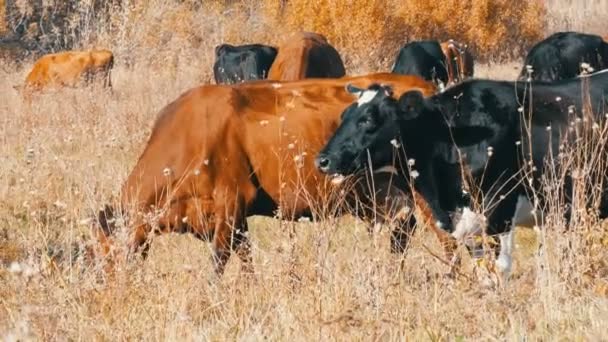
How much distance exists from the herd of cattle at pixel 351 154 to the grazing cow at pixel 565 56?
6.39m

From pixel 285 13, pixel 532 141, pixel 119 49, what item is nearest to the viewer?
pixel 532 141

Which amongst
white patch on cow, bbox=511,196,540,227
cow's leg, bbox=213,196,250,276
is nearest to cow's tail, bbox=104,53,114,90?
cow's leg, bbox=213,196,250,276

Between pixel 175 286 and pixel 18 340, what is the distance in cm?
143

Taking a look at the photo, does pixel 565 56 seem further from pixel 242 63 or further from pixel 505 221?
pixel 505 221

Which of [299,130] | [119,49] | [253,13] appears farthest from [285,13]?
[299,130]

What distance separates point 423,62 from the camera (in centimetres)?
1580

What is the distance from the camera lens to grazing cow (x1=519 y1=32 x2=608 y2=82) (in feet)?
48.3

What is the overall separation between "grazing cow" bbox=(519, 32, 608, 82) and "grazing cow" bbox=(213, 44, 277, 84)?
4.48m

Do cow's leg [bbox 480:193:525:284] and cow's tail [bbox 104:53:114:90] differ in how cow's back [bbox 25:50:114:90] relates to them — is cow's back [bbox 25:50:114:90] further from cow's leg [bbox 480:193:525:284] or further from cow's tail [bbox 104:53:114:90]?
cow's leg [bbox 480:193:525:284]

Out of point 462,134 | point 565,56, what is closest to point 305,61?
point 565,56

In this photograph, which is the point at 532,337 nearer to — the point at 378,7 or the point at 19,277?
the point at 19,277

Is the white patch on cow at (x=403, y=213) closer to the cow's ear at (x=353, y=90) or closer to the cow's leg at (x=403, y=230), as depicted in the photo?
the cow's leg at (x=403, y=230)

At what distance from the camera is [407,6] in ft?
122

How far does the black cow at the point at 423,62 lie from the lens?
1561 cm
